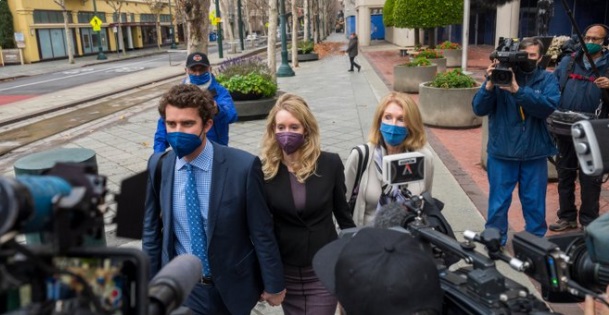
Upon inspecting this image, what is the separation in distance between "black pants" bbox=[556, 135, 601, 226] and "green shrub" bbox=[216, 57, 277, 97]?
716 centimetres

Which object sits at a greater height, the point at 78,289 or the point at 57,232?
the point at 57,232

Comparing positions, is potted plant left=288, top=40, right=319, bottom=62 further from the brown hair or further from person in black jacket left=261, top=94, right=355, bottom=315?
the brown hair

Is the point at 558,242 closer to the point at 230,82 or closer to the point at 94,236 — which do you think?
the point at 94,236

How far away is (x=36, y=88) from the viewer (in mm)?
20406

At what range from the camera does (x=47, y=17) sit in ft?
120

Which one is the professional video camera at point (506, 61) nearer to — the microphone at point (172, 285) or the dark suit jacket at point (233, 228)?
the dark suit jacket at point (233, 228)

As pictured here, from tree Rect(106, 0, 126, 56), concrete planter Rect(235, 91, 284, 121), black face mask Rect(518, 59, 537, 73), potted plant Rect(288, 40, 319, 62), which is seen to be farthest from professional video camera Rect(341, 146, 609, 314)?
tree Rect(106, 0, 126, 56)

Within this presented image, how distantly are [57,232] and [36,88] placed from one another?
2228 cm

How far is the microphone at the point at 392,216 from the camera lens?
190cm

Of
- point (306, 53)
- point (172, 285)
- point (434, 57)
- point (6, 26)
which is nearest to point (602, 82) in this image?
point (172, 285)

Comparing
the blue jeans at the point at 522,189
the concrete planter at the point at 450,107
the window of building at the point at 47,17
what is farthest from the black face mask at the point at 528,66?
the window of building at the point at 47,17

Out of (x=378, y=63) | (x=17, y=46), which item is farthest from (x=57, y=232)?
(x=17, y=46)

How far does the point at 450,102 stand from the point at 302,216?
727 centimetres

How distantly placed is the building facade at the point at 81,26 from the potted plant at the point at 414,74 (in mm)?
27573
